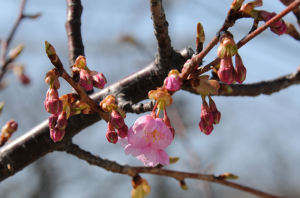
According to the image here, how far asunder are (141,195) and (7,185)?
8.32 m

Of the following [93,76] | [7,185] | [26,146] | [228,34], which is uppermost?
[228,34]

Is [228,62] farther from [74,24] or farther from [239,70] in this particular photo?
[74,24]

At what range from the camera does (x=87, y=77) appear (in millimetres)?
918

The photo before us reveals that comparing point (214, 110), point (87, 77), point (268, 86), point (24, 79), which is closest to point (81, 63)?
point (87, 77)

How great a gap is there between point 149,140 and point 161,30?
39 centimetres

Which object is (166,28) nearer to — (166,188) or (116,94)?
(116,94)

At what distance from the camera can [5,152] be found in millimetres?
1353

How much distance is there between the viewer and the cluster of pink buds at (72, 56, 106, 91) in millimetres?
916

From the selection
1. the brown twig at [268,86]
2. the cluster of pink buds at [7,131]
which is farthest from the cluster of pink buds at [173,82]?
the cluster of pink buds at [7,131]

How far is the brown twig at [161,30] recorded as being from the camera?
1086mm

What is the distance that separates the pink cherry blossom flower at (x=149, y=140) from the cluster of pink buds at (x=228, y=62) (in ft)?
0.69

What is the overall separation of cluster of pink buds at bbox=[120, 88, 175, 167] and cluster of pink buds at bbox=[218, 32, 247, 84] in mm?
149

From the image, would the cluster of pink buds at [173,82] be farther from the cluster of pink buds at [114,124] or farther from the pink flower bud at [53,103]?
the pink flower bud at [53,103]

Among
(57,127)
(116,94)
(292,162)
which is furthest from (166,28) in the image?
(292,162)
